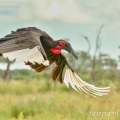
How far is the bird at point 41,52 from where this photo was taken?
Answer: 4457 millimetres

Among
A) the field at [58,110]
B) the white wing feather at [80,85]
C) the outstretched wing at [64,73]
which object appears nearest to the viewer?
the white wing feather at [80,85]

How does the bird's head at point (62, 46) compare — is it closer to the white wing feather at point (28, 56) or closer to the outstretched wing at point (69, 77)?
the outstretched wing at point (69, 77)

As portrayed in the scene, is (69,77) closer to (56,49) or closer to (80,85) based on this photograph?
(80,85)

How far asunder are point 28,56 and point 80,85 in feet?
5.09

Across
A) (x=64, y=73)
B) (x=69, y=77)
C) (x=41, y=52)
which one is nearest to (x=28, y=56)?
(x=41, y=52)

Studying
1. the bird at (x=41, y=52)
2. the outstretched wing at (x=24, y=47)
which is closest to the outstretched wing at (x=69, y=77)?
the bird at (x=41, y=52)

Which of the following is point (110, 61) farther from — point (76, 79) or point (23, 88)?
point (76, 79)

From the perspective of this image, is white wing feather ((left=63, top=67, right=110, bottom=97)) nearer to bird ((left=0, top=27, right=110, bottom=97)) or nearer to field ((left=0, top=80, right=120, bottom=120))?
bird ((left=0, top=27, right=110, bottom=97))

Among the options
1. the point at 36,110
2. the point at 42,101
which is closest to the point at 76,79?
Result: the point at 36,110

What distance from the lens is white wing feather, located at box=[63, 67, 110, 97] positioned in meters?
5.52

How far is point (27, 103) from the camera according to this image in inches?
384

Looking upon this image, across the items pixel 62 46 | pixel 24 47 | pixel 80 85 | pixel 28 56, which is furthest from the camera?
pixel 80 85

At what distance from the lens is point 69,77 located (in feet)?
20.1

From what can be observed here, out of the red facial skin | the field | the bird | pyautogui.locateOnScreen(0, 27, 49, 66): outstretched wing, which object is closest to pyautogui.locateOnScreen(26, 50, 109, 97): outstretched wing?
the bird
